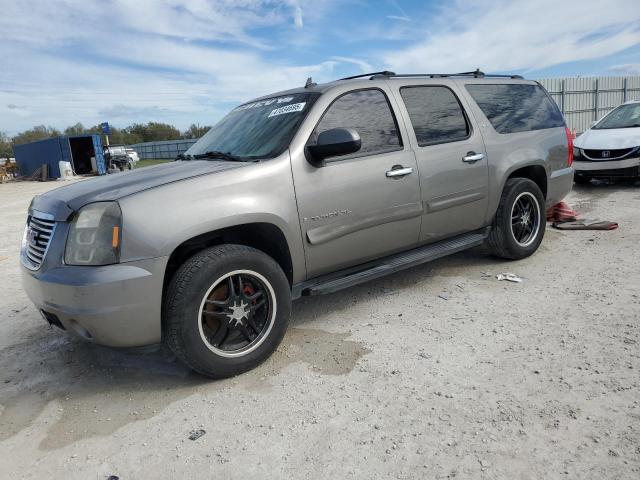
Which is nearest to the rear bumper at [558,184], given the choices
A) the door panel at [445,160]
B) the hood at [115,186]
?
the door panel at [445,160]

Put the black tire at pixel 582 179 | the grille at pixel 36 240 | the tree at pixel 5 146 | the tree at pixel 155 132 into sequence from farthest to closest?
1. the tree at pixel 155 132
2. the tree at pixel 5 146
3. the black tire at pixel 582 179
4. the grille at pixel 36 240

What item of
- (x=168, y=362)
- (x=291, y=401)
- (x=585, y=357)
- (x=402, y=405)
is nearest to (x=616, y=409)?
(x=585, y=357)

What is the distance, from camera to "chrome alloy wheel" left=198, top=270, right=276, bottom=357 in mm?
2893

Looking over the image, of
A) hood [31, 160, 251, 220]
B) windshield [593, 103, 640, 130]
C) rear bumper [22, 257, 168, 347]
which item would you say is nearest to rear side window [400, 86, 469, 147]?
hood [31, 160, 251, 220]

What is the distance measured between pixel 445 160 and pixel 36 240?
121 inches

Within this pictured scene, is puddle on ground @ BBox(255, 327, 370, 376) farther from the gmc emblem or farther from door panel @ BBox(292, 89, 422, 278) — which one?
the gmc emblem

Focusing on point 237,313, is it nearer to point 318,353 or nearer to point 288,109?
point 318,353

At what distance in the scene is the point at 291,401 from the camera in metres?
2.64

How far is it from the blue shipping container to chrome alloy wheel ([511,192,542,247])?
89.2 ft

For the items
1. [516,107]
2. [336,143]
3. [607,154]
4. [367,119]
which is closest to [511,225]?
[516,107]

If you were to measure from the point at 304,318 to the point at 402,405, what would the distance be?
4.76 feet

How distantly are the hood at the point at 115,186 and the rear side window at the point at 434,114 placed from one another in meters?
1.56

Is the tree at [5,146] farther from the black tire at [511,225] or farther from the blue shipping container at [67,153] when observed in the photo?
the black tire at [511,225]

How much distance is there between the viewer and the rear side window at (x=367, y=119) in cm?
346
